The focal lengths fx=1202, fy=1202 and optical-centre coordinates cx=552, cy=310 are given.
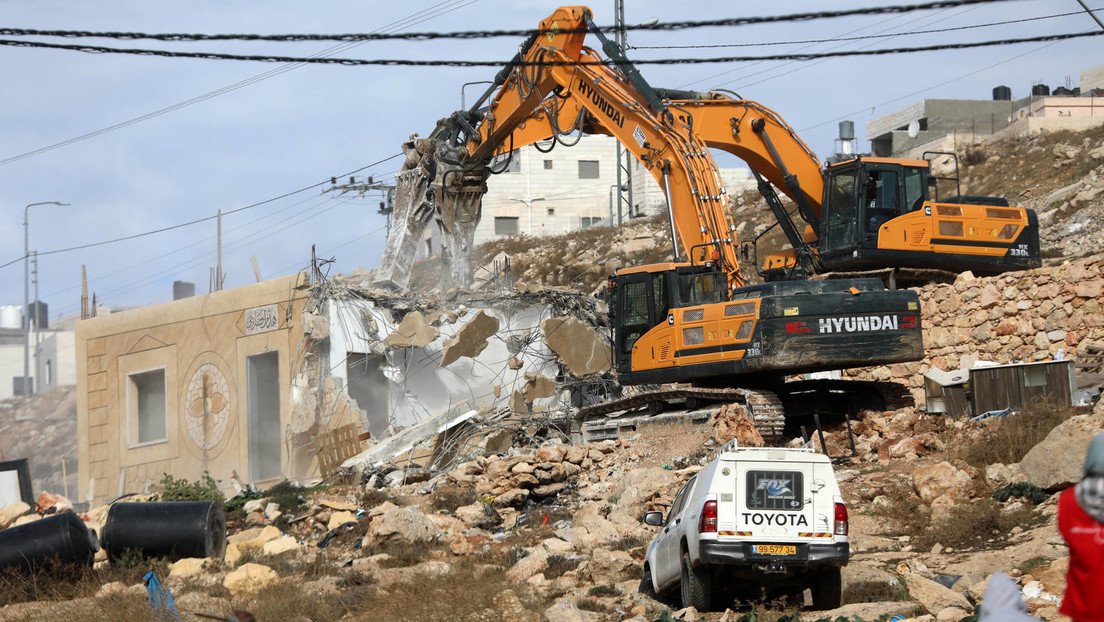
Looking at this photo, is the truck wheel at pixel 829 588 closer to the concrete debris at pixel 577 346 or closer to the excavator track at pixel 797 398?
the excavator track at pixel 797 398

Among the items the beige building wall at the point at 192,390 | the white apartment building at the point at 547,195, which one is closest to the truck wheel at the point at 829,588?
the beige building wall at the point at 192,390

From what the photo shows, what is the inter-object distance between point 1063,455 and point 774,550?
4.89m

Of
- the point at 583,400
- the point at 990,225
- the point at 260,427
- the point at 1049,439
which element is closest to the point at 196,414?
the point at 260,427

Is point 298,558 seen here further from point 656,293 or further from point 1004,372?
point 1004,372

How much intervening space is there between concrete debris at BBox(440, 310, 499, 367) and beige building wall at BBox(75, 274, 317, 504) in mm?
3563

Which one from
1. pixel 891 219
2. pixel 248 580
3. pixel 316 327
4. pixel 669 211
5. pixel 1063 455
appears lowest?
pixel 248 580

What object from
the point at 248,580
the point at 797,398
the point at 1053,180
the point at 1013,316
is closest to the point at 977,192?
the point at 1053,180

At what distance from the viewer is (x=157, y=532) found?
1647cm

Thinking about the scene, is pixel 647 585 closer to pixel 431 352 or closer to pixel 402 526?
pixel 402 526

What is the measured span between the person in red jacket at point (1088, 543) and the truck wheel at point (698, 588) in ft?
18.8

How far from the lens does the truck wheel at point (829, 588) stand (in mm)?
10633

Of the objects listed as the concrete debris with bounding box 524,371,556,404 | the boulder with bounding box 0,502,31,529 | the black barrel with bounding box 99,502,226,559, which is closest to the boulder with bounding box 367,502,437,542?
the black barrel with bounding box 99,502,226,559

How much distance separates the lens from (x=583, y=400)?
2652 centimetres

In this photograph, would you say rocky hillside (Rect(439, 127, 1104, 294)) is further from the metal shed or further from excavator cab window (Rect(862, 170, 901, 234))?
the metal shed
